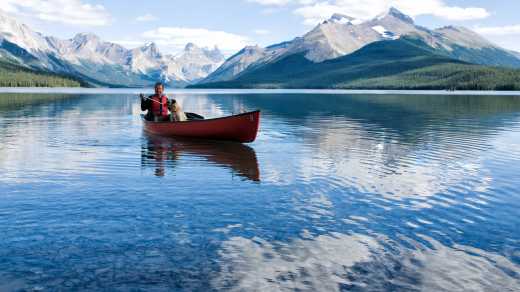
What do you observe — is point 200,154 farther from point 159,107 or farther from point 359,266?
point 359,266

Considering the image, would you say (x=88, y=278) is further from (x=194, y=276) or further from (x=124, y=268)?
(x=194, y=276)

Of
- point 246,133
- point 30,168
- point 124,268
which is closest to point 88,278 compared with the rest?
point 124,268

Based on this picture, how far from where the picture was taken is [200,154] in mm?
28422

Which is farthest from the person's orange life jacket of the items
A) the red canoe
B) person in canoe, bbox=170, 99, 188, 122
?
the red canoe

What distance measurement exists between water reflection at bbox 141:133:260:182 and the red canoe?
490 millimetres

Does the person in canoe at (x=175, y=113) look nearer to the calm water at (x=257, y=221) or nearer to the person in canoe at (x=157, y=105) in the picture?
the person in canoe at (x=157, y=105)

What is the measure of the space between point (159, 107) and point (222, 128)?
692cm

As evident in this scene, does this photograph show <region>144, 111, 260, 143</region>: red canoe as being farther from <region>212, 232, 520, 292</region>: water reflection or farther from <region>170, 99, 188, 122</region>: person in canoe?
<region>212, 232, 520, 292</region>: water reflection

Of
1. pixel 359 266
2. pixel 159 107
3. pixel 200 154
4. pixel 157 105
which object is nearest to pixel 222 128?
pixel 200 154

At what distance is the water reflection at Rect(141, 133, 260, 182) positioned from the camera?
23844 mm

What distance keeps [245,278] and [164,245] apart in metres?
2.82

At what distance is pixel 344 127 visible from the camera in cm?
4778

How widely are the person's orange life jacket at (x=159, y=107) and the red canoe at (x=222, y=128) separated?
182cm

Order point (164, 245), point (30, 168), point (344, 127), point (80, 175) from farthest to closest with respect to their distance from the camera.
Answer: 1. point (344, 127)
2. point (30, 168)
3. point (80, 175)
4. point (164, 245)
